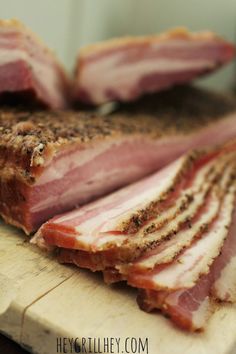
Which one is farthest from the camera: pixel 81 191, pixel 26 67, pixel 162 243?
pixel 26 67

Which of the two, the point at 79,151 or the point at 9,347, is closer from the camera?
the point at 9,347

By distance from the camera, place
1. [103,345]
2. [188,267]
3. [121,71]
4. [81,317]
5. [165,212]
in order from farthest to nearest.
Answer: [121,71] < [165,212] < [188,267] < [81,317] < [103,345]

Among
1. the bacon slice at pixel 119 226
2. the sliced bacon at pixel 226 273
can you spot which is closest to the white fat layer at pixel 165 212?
the bacon slice at pixel 119 226

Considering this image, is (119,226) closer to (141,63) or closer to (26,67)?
(26,67)

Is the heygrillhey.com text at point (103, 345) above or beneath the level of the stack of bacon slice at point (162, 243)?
beneath

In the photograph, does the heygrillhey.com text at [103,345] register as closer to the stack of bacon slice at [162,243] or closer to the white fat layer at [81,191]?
the stack of bacon slice at [162,243]

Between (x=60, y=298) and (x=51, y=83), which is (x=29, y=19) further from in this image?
(x=60, y=298)

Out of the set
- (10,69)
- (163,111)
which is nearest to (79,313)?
(10,69)

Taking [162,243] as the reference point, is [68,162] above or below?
above

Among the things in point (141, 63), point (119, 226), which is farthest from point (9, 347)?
point (141, 63)
